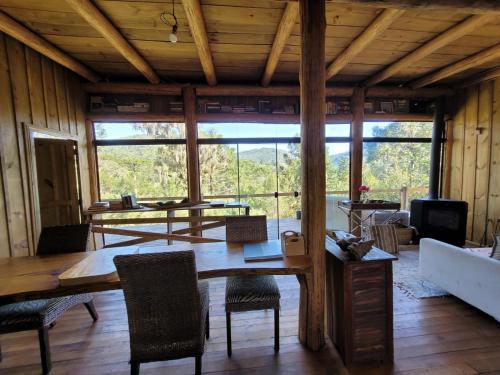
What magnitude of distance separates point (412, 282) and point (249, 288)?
232cm

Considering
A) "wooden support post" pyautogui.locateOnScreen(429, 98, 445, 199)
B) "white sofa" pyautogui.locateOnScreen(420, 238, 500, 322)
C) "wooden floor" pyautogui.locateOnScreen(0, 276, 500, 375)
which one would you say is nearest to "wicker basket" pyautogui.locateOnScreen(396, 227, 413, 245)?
"wooden support post" pyautogui.locateOnScreen(429, 98, 445, 199)

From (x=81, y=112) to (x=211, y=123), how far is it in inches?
83.1

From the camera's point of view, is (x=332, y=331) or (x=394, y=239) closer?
(x=332, y=331)

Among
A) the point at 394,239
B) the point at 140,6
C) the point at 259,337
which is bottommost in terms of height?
the point at 259,337

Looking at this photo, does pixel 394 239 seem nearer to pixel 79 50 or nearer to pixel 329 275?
pixel 329 275

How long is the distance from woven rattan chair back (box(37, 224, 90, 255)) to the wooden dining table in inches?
5.2

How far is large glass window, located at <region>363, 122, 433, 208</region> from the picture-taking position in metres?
4.88

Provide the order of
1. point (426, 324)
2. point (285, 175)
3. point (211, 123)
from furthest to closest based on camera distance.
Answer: point (285, 175) < point (211, 123) < point (426, 324)

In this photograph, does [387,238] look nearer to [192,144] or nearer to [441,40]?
[441,40]

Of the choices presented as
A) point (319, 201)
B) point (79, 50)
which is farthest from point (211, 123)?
point (319, 201)

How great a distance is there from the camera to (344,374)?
1.69 m

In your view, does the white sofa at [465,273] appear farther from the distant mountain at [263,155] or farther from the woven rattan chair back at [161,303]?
the distant mountain at [263,155]

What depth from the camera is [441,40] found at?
285 cm

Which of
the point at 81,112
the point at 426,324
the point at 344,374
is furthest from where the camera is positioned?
the point at 81,112
